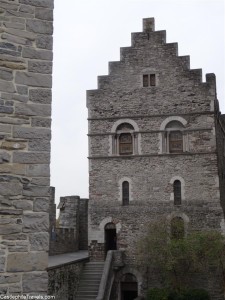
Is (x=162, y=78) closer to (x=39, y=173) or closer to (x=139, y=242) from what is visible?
(x=139, y=242)

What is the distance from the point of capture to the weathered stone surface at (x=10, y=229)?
6.38 meters

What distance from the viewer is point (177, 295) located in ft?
62.7

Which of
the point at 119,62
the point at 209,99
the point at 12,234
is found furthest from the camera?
the point at 119,62

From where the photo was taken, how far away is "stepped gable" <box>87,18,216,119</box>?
2305cm

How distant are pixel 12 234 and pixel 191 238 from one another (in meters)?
14.6

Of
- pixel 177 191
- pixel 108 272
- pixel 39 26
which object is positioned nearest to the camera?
pixel 39 26

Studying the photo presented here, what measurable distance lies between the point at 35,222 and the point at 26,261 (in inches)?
21.4

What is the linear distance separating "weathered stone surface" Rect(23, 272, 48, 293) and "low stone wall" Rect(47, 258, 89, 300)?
9890 millimetres

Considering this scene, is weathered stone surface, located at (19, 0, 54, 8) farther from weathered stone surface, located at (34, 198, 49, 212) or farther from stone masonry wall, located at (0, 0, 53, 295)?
weathered stone surface, located at (34, 198, 49, 212)

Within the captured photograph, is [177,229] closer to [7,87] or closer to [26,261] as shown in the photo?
[26,261]

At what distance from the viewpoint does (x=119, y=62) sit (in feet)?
79.5

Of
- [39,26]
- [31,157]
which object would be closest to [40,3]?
[39,26]

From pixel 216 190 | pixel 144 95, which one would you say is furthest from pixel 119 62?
pixel 216 190

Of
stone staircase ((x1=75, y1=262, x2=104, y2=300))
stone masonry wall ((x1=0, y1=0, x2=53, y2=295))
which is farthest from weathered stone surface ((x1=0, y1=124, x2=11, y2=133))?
stone staircase ((x1=75, y1=262, x2=104, y2=300))
